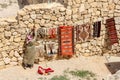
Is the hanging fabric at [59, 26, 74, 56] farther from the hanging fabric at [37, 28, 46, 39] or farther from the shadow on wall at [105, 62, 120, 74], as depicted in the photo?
the shadow on wall at [105, 62, 120, 74]

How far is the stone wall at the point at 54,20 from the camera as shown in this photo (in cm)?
1274

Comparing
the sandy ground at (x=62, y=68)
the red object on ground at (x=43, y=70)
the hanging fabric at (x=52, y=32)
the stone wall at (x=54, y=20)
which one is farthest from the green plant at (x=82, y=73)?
the hanging fabric at (x=52, y=32)

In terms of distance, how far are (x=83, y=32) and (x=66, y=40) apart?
0.71 m

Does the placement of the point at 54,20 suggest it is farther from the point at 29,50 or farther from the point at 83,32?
the point at 29,50

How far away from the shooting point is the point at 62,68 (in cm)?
1319

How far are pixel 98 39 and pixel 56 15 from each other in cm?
201

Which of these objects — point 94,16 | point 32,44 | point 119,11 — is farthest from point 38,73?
point 119,11

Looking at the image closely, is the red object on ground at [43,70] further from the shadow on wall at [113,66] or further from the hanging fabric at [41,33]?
the shadow on wall at [113,66]

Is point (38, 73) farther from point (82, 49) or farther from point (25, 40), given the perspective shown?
point (82, 49)

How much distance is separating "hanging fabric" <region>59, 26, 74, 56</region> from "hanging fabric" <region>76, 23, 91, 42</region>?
23 cm

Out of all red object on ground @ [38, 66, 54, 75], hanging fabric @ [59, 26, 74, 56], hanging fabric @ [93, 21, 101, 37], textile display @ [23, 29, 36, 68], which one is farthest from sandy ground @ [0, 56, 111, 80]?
hanging fabric @ [93, 21, 101, 37]

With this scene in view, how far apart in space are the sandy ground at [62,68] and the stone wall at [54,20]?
28cm

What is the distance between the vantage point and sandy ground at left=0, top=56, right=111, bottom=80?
1253cm

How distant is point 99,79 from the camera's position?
1255 cm
